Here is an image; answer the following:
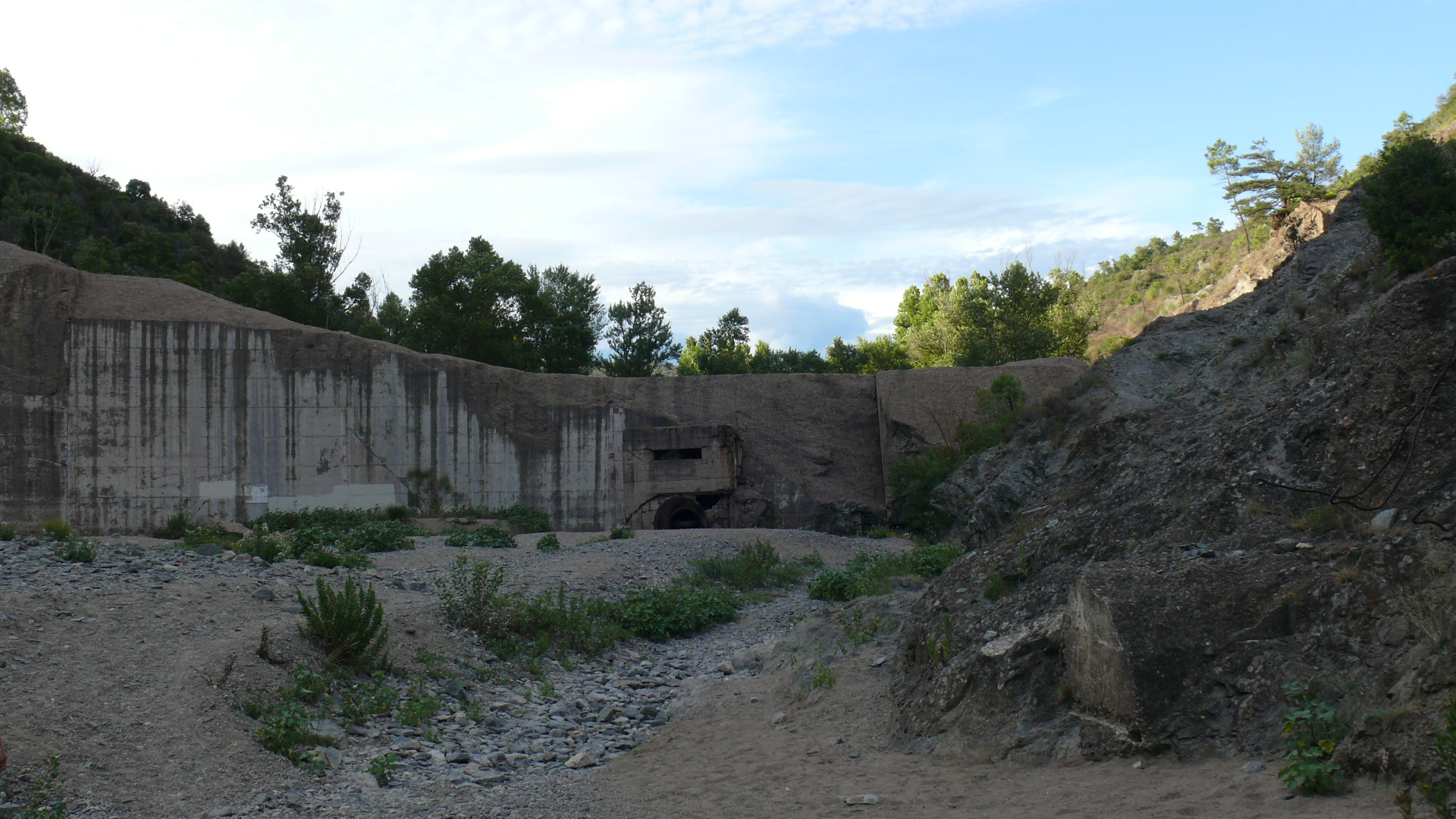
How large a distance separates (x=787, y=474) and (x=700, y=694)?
13887mm

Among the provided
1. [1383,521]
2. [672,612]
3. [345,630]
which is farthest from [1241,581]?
[672,612]

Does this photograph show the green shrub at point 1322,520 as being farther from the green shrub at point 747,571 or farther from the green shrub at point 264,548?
the green shrub at point 264,548

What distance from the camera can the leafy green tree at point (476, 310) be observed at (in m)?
30.8

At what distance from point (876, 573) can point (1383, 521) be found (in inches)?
295

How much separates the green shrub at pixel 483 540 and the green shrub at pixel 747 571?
10.2ft

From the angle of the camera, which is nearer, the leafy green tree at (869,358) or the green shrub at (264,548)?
the green shrub at (264,548)

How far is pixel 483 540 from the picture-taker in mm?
14930

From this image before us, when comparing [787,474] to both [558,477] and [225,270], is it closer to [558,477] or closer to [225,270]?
[558,477]

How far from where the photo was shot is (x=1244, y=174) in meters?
38.7

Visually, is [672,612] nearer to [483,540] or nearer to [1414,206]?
[483,540]

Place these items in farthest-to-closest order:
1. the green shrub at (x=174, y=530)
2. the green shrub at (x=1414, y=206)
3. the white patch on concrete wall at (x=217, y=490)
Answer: the white patch on concrete wall at (x=217, y=490)
the green shrub at (x=174, y=530)
the green shrub at (x=1414, y=206)

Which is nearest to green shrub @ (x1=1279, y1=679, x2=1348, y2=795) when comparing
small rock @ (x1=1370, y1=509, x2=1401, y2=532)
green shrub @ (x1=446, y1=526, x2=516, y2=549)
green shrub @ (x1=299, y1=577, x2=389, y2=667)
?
small rock @ (x1=1370, y1=509, x2=1401, y2=532)

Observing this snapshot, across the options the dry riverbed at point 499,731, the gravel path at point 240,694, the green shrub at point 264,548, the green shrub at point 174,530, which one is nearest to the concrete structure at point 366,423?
the green shrub at point 174,530

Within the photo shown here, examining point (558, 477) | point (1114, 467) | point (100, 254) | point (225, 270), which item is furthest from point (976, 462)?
point (225, 270)
